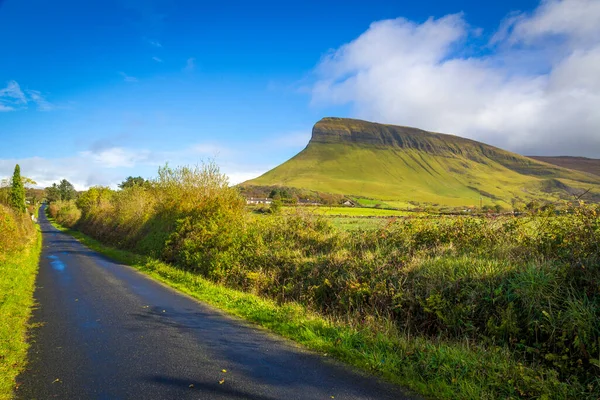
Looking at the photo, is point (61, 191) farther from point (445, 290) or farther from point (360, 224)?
point (445, 290)

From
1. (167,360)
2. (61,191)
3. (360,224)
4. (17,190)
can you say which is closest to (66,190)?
(61,191)

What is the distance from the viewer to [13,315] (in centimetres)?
896

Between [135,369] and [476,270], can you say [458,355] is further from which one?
[135,369]

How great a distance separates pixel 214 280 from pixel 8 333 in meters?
7.85

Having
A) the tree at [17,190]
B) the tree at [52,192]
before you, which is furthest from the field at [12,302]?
the tree at [52,192]

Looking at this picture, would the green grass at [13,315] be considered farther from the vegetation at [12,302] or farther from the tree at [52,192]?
the tree at [52,192]

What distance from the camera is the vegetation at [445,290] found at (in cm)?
558

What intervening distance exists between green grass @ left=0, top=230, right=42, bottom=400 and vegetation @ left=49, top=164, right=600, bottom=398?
4947 millimetres

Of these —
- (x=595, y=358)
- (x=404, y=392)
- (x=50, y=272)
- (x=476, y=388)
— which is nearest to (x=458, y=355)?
(x=476, y=388)

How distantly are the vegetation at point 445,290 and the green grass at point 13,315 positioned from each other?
16.2 ft

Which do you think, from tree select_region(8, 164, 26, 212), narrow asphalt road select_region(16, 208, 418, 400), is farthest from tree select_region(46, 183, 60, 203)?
narrow asphalt road select_region(16, 208, 418, 400)

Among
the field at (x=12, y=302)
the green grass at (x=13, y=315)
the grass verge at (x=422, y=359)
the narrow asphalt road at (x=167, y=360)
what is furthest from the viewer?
the field at (x=12, y=302)

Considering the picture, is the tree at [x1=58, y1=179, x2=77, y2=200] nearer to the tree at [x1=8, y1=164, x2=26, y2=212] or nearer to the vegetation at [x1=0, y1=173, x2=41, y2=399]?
the tree at [x1=8, y1=164, x2=26, y2=212]

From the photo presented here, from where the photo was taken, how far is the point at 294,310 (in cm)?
927
